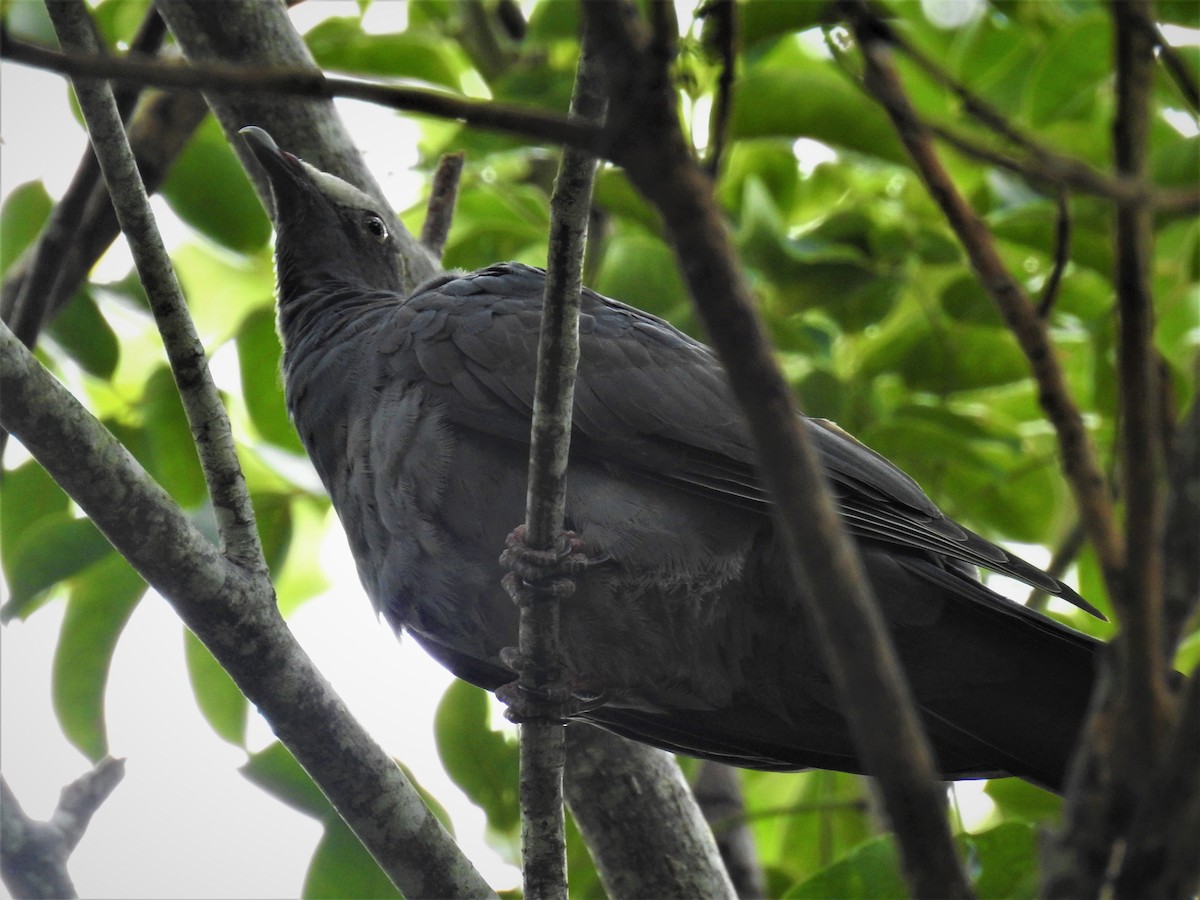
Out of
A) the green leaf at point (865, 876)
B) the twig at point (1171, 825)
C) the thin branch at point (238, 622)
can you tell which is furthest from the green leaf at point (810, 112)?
the twig at point (1171, 825)

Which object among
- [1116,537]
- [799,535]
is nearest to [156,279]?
[799,535]

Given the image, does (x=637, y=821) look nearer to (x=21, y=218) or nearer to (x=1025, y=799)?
(x=1025, y=799)

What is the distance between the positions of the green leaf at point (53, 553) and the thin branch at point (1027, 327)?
2945mm

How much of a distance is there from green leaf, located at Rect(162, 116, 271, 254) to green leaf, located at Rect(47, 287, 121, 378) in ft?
1.64

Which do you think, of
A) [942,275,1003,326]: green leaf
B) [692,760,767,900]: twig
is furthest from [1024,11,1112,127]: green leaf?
[692,760,767,900]: twig

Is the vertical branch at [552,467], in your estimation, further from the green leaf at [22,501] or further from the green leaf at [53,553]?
the green leaf at [22,501]

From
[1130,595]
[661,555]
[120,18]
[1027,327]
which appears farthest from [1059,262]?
[120,18]

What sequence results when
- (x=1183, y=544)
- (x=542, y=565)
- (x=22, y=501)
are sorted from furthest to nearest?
(x=22, y=501) → (x=542, y=565) → (x=1183, y=544)

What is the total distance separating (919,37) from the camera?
17.6 feet

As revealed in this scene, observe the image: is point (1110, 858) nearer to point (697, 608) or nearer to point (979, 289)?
point (697, 608)

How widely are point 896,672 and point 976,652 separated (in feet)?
6.94

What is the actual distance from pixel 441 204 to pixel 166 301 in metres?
1.96

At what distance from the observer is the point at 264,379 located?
4.82m

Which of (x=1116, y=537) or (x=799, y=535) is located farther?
(x=1116, y=537)
